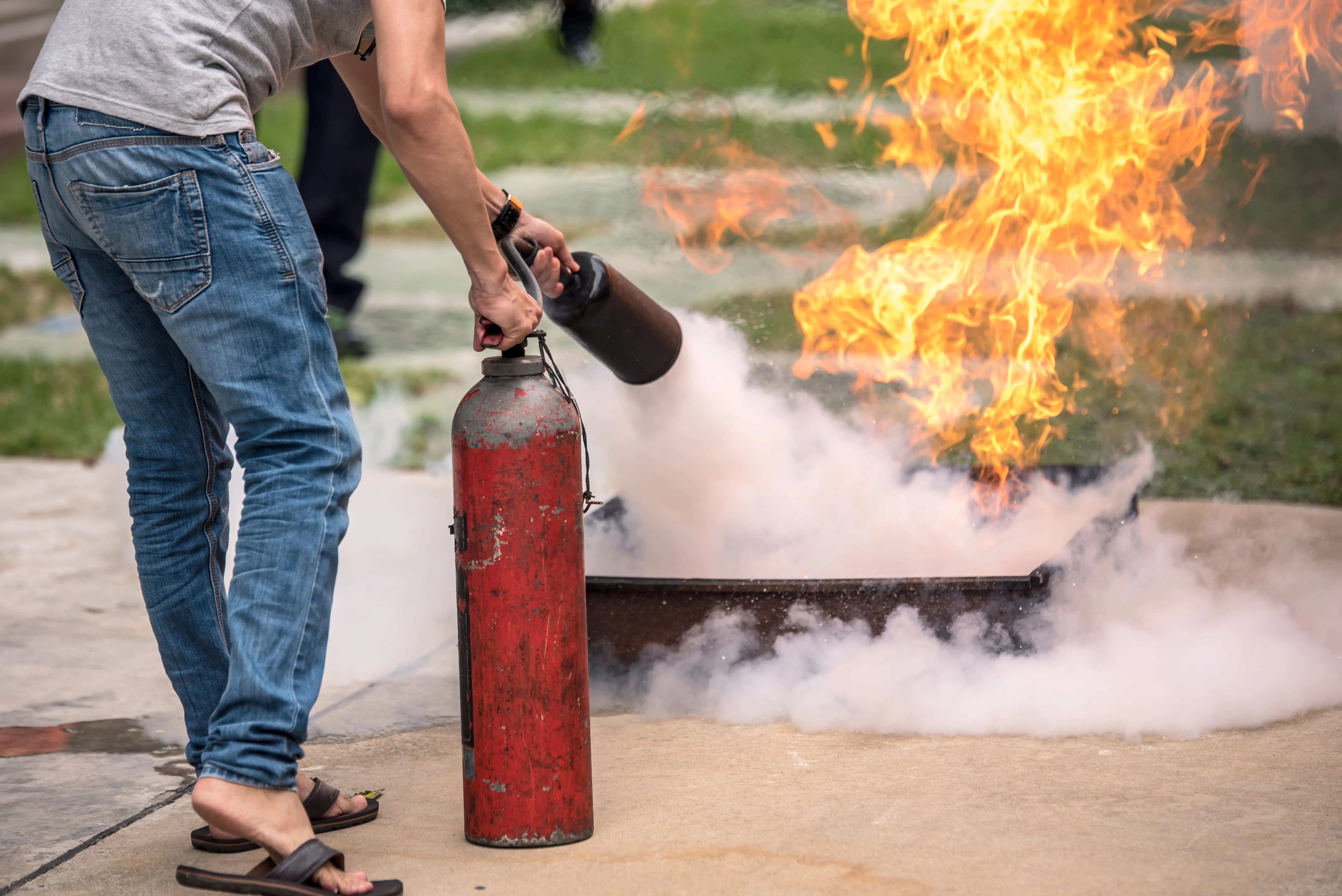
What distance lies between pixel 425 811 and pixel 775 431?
1.45 meters

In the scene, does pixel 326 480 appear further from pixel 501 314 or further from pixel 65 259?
pixel 65 259

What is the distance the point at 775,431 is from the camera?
145 inches

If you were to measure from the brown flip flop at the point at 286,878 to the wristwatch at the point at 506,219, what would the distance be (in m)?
1.17

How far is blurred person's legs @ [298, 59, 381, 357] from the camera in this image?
21.5 ft

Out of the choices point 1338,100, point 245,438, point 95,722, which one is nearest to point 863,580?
point 245,438

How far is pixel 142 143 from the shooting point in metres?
2.18

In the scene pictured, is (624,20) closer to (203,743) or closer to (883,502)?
(883,502)

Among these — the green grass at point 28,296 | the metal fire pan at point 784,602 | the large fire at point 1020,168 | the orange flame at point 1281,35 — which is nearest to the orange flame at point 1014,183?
the large fire at point 1020,168

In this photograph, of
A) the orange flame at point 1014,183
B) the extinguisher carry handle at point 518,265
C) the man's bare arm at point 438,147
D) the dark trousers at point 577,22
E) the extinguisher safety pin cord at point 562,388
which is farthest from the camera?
the dark trousers at point 577,22

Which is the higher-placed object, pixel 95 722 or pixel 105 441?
pixel 105 441

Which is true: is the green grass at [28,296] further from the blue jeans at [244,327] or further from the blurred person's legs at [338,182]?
the blue jeans at [244,327]

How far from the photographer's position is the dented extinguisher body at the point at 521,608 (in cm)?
236

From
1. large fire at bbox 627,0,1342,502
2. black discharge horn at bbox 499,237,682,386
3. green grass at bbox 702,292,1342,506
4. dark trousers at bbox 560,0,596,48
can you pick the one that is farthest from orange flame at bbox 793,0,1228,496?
dark trousers at bbox 560,0,596,48

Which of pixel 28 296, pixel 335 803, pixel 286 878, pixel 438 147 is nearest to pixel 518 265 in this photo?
pixel 438 147
